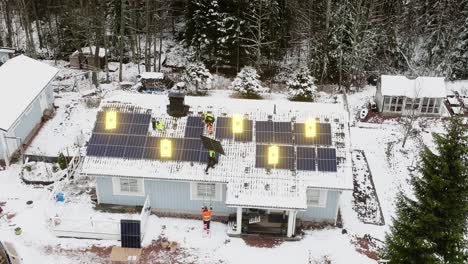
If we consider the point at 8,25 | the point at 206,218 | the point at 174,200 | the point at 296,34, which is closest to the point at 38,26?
the point at 8,25

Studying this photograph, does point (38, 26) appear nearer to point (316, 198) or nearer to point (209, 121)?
point (209, 121)

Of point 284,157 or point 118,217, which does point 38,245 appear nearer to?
point 118,217

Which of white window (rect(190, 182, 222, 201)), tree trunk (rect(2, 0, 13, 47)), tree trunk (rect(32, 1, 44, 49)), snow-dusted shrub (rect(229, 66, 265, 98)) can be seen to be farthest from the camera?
tree trunk (rect(32, 1, 44, 49))

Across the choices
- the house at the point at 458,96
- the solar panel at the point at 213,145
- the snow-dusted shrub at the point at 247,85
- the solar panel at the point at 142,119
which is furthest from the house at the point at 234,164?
the house at the point at 458,96

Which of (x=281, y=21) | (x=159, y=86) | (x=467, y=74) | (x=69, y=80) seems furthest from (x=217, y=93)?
(x=467, y=74)

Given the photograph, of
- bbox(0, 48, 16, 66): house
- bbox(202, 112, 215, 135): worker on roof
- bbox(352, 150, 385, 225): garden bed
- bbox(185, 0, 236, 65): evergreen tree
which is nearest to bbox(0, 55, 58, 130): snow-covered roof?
bbox(0, 48, 16, 66): house

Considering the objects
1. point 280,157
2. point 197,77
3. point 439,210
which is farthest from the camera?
point 197,77

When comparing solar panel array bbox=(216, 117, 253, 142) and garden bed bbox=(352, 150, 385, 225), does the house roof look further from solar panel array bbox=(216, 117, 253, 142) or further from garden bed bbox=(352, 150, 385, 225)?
garden bed bbox=(352, 150, 385, 225)
